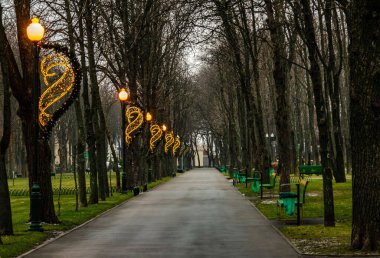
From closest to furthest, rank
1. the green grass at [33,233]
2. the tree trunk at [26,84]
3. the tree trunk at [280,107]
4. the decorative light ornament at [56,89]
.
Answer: the green grass at [33,233]
the tree trunk at [26,84]
the decorative light ornament at [56,89]
the tree trunk at [280,107]

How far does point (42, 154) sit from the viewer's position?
19594mm

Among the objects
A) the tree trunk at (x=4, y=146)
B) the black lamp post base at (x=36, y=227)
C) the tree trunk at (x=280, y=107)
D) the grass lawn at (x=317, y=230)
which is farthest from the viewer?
the tree trunk at (x=280, y=107)

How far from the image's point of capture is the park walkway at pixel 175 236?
12.9 m

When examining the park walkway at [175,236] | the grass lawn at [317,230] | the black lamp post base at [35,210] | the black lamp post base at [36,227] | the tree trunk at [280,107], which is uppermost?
the tree trunk at [280,107]

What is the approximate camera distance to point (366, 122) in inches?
490

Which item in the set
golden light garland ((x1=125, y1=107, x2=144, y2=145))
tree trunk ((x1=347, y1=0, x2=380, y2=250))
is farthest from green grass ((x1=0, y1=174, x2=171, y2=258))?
golden light garland ((x1=125, y1=107, x2=144, y2=145))

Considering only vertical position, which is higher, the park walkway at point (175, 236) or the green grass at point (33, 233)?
the green grass at point (33, 233)

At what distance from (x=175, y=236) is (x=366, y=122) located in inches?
219

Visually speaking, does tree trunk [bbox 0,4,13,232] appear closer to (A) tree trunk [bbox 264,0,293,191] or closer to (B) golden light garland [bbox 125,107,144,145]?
(A) tree trunk [bbox 264,0,293,191]

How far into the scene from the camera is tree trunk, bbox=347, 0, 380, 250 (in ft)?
40.4

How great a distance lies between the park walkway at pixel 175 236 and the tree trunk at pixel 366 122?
150cm

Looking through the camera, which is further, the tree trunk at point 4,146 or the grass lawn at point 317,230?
the tree trunk at point 4,146

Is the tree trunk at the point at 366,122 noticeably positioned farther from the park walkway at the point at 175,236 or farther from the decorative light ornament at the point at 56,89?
the decorative light ornament at the point at 56,89

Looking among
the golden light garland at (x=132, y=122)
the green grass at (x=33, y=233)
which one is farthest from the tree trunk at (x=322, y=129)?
the golden light garland at (x=132, y=122)
